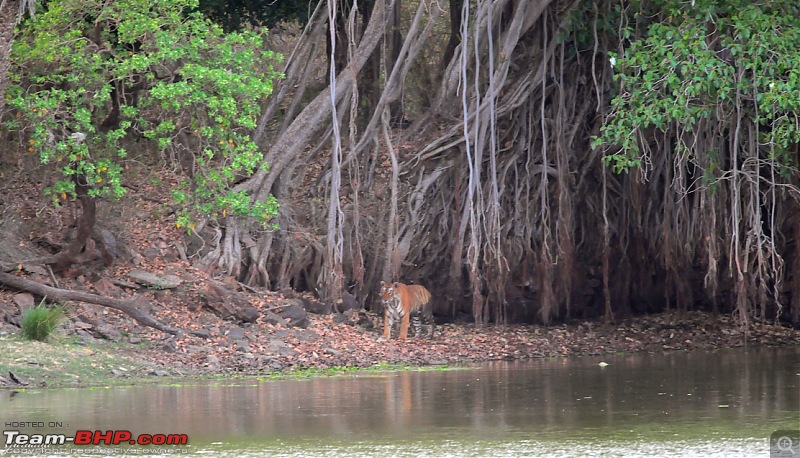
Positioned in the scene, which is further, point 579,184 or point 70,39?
point 579,184

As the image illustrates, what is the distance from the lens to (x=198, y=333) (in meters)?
12.0

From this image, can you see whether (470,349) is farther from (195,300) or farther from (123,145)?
(123,145)

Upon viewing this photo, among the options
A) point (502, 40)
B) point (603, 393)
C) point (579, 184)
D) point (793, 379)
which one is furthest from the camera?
point (579, 184)

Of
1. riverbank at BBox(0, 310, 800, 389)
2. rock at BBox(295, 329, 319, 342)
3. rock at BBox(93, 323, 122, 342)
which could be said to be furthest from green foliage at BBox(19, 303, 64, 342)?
rock at BBox(295, 329, 319, 342)

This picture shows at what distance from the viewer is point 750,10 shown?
11.5m

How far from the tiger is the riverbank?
0.18 meters

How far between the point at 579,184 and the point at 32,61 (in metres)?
7.11

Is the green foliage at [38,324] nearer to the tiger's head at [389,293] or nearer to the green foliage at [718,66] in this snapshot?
the tiger's head at [389,293]

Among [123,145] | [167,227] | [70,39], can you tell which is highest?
[70,39]

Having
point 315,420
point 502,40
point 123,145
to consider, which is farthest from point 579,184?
point 315,420

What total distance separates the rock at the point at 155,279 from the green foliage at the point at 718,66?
486 centimetres

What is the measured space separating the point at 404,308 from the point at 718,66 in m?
4.48

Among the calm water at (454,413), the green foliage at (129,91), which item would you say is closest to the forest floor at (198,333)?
the calm water at (454,413)

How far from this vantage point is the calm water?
21.4 ft
